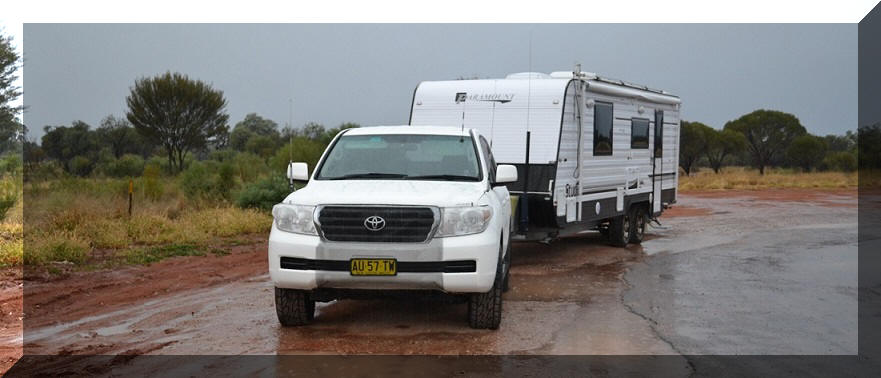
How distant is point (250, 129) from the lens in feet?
206

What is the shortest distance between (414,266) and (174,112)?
1334 inches

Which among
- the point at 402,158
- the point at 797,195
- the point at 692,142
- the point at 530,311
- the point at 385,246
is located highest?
the point at 692,142

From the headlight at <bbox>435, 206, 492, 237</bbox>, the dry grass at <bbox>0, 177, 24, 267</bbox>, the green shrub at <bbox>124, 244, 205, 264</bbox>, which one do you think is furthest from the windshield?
the dry grass at <bbox>0, 177, 24, 267</bbox>

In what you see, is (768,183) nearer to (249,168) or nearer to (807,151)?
(807,151)

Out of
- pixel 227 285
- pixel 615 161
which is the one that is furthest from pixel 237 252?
pixel 615 161

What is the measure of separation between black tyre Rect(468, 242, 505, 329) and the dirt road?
104 millimetres

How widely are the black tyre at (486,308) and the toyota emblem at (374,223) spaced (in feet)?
3.65

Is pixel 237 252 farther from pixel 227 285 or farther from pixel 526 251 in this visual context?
pixel 526 251

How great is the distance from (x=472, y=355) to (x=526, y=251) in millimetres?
7485

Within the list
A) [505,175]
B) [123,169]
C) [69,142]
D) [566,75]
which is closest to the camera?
[505,175]

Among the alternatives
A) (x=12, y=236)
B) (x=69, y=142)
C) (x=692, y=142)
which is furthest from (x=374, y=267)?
(x=692, y=142)

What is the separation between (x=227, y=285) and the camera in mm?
10688

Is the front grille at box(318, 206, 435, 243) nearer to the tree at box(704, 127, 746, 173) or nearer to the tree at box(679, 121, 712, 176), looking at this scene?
the tree at box(679, 121, 712, 176)

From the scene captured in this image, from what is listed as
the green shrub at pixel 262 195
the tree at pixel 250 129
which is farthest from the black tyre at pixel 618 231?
the tree at pixel 250 129
